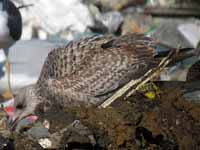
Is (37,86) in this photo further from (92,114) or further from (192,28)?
(192,28)

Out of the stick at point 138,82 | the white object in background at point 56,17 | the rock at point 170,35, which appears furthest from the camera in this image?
the white object in background at point 56,17

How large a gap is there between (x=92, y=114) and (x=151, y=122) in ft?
1.08

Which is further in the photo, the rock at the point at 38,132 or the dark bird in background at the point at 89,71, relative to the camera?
the dark bird in background at the point at 89,71

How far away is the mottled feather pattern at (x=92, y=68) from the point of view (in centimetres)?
420

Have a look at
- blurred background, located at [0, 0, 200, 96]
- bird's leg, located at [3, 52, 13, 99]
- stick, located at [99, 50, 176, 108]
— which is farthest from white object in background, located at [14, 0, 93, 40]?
stick, located at [99, 50, 176, 108]

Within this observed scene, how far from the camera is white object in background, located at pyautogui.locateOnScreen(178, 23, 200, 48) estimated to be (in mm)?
7023

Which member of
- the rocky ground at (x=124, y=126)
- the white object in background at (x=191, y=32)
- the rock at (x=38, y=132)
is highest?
the rock at (x=38, y=132)

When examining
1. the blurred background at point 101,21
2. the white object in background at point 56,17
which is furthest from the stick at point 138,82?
the white object in background at point 56,17

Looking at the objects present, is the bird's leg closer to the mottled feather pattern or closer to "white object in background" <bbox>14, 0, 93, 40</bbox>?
"white object in background" <bbox>14, 0, 93, 40</bbox>

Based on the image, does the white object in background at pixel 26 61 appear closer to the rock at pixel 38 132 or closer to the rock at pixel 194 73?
the rock at pixel 194 73

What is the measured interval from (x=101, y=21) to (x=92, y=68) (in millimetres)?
3210

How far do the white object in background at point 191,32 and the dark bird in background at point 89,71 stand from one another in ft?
8.63

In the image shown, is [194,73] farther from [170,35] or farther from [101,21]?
[101,21]

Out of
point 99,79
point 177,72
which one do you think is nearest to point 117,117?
point 99,79
